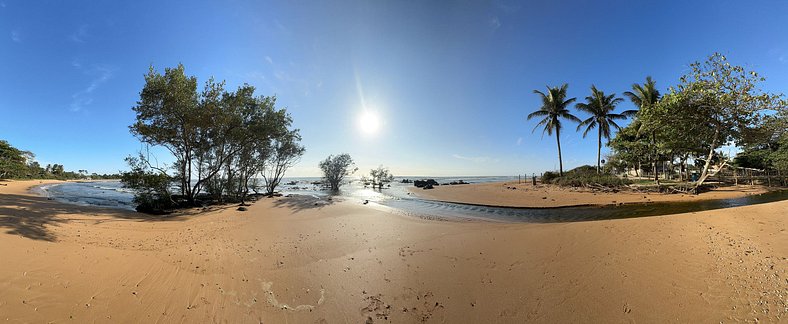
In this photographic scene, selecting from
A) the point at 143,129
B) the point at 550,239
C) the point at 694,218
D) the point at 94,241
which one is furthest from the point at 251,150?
the point at 694,218

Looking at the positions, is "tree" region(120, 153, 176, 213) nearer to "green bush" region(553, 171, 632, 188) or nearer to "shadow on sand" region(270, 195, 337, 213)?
"shadow on sand" region(270, 195, 337, 213)

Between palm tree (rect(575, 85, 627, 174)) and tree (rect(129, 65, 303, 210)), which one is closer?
tree (rect(129, 65, 303, 210))

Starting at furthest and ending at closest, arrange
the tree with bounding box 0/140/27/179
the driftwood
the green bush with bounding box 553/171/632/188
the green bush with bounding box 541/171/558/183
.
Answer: the tree with bounding box 0/140/27/179 < the green bush with bounding box 541/171/558/183 < the green bush with bounding box 553/171/632/188 < the driftwood

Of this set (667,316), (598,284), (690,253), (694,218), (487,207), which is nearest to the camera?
A: (667,316)

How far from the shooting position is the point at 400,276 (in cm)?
606

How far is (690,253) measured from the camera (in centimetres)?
642

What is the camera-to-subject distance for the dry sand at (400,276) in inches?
169

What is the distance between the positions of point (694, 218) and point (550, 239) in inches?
227

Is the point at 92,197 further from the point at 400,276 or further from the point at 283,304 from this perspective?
the point at 400,276

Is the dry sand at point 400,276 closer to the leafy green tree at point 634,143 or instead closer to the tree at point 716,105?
the tree at point 716,105

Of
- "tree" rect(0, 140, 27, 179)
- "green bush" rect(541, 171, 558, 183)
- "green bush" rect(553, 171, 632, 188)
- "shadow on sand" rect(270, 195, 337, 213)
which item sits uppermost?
"tree" rect(0, 140, 27, 179)

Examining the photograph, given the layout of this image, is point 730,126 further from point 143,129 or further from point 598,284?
point 143,129

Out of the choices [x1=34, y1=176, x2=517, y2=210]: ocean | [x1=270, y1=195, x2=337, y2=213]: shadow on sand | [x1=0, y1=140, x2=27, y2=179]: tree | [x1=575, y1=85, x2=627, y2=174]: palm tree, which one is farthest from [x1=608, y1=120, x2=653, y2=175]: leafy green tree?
[x1=0, y1=140, x2=27, y2=179]: tree

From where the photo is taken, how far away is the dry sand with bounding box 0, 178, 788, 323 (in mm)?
4293
